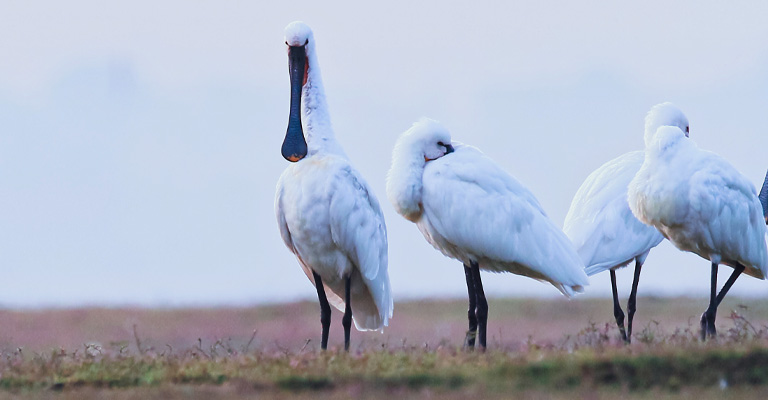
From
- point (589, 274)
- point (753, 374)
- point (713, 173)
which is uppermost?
point (713, 173)

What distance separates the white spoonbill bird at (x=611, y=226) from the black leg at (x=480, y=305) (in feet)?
4.23

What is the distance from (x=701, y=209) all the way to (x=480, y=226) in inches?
83.1

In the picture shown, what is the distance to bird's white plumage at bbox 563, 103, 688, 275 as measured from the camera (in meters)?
13.5

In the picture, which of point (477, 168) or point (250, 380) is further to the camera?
point (477, 168)

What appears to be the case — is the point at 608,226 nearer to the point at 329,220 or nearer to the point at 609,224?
the point at 609,224

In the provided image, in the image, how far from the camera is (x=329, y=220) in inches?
492

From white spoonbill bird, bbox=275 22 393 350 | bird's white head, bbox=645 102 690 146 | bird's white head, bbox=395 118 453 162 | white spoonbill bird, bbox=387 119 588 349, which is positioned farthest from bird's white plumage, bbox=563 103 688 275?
white spoonbill bird, bbox=275 22 393 350

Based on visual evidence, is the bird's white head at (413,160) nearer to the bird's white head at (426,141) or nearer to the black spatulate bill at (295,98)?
the bird's white head at (426,141)

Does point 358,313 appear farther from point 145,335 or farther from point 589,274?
point 145,335

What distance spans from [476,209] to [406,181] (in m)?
0.70

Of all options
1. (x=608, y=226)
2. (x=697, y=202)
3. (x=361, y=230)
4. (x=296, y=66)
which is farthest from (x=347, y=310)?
(x=697, y=202)

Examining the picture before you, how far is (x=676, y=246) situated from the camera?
525 inches

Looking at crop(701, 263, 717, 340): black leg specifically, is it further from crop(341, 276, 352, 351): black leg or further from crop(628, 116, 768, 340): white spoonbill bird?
crop(341, 276, 352, 351): black leg

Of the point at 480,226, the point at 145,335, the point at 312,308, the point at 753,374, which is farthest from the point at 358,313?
the point at 312,308
